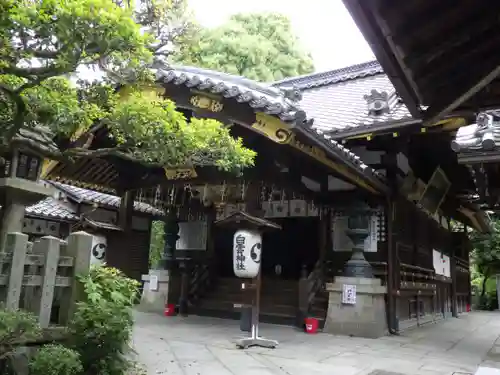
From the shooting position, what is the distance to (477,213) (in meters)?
16.4

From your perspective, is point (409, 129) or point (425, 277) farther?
point (425, 277)

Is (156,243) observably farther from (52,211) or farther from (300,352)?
(300,352)

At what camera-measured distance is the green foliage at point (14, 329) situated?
3.87 meters

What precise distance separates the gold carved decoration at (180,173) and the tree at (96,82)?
12.6 feet

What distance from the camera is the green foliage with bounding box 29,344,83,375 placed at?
3908 millimetres

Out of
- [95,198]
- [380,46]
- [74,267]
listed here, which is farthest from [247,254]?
[95,198]

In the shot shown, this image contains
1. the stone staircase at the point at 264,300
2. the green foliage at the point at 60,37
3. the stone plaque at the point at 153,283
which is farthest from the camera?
the stone plaque at the point at 153,283

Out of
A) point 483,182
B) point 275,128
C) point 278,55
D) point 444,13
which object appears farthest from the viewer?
point 278,55

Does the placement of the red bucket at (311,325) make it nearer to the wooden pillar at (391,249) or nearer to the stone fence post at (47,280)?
the wooden pillar at (391,249)

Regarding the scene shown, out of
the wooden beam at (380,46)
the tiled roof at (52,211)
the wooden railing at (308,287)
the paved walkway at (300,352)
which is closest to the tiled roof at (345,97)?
the wooden railing at (308,287)

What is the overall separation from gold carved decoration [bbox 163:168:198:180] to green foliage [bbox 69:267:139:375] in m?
5.74

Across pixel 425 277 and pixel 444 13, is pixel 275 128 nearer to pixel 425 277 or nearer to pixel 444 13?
pixel 444 13

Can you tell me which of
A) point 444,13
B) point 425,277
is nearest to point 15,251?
point 444,13

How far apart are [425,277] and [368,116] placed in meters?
5.58
